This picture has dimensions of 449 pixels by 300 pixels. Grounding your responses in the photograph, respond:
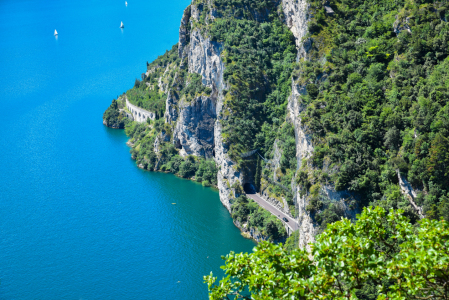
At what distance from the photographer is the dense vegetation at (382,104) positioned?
53.8 m

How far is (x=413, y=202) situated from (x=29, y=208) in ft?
226

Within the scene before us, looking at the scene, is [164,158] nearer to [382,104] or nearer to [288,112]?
[288,112]

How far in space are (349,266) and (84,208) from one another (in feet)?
245

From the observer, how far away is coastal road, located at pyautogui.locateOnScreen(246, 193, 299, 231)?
74.4 m

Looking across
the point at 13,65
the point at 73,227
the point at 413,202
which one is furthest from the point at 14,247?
the point at 13,65

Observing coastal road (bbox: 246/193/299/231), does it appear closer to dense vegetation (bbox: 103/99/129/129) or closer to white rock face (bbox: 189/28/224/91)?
white rock face (bbox: 189/28/224/91)

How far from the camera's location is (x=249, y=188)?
285 ft

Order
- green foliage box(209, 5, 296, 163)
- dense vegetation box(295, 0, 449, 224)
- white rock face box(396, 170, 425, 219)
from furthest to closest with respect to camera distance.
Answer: green foliage box(209, 5, 296, 163) < dense vegetation box(295, 0, 449, 224) < white rock face box(396, 170, 425, 219)

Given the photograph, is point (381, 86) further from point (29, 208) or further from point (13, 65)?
point (13, 65)

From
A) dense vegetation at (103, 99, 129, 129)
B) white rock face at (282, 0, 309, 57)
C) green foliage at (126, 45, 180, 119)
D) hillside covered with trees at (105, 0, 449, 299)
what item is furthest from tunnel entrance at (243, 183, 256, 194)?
dense vegetation at (103, 99, 129, 129)

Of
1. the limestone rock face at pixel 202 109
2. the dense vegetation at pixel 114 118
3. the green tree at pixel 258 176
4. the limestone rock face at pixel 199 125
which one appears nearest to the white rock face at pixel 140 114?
the dense vegetation at pixel 114 118

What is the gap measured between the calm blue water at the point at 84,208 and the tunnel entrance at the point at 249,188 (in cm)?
557

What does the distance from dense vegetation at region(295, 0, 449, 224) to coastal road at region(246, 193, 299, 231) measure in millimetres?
10198

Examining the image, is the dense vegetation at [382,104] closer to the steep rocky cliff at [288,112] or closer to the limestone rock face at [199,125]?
the steep rocky cliff at [288,112]
